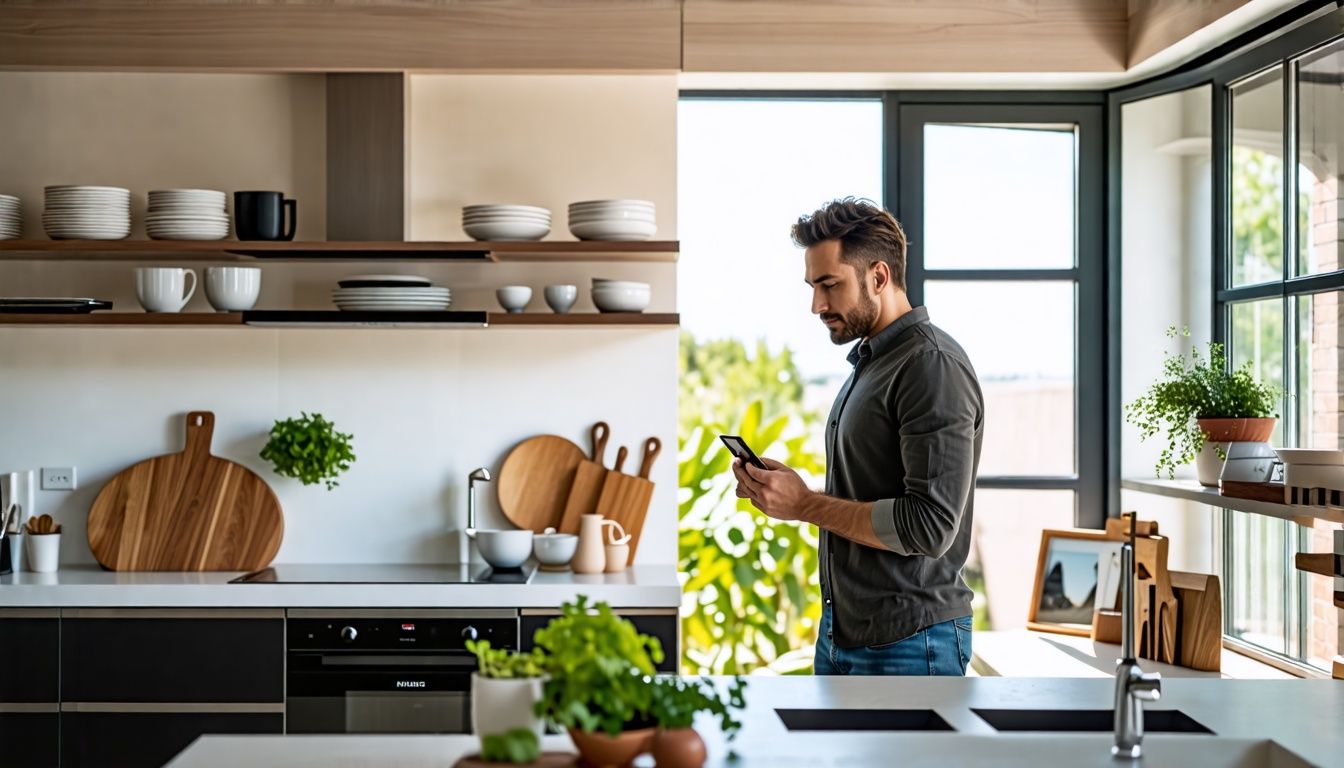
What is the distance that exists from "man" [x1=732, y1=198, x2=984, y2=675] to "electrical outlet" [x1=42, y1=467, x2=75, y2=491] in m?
2.39

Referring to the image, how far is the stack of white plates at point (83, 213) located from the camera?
380cm

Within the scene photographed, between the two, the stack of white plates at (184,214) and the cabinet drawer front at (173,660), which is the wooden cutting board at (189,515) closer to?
the cabinet drawer front at (173,660)

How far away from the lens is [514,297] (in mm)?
3818

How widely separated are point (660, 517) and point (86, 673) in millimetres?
1744

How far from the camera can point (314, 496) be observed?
408 cm

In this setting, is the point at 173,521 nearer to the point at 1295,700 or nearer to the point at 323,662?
the point at 323,662

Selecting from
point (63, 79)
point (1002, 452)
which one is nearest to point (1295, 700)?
point (1002, 452)

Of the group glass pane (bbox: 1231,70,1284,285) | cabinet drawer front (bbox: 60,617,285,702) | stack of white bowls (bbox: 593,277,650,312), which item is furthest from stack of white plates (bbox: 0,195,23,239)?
glass pane (bbox: 1231,70,1284,285)

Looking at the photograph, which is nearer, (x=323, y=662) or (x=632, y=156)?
(x=323, y=662)

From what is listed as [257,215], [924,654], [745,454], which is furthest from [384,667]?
[924,654]

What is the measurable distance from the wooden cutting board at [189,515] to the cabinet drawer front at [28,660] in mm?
420

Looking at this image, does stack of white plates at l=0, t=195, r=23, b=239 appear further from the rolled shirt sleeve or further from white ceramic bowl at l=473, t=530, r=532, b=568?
the rolled shirt sleeve

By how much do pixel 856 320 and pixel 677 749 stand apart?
144 cm

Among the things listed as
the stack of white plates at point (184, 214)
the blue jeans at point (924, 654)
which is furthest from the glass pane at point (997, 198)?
the stack of white plates at point (184, 214)
